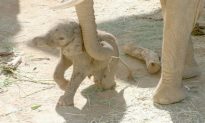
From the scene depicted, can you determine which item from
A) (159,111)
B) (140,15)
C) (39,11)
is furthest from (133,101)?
(39,11)

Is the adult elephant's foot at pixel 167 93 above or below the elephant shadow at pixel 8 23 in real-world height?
above

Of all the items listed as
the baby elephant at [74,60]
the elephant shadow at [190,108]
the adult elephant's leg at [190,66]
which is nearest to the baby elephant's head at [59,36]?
the baby elephant at [74,60]

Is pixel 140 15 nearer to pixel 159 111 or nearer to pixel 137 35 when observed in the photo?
pixel 137 35

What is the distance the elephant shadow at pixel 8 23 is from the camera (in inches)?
179

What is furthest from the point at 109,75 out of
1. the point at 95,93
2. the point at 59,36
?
the point at 59,36

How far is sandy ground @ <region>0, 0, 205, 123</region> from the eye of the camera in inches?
120

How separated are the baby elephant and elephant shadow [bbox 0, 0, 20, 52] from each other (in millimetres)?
1249

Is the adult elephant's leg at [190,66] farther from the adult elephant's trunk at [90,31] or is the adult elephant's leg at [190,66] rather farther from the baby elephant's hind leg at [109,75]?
the adult elephant's trunk at [90,31]

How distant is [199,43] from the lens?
437 cm

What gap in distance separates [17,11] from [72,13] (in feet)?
2.30

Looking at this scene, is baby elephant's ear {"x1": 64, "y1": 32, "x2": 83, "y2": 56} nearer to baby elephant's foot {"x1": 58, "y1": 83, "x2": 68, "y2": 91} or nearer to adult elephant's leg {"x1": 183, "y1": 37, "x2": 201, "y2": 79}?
baby elephant's foot {"x1": 58, "y1": 83, "x2": 68, "y2": 91}

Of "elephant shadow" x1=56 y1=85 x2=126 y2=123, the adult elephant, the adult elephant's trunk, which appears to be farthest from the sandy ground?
the adult elephant's trunk

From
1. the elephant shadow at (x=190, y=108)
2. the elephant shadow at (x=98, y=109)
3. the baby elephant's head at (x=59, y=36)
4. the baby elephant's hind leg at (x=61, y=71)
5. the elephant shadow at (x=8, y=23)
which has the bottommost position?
the elephant shadow at (x=8, y=23)

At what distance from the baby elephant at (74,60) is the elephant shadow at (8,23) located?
1249 millimetres
